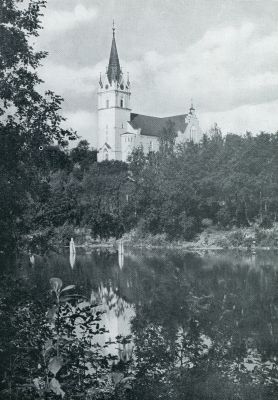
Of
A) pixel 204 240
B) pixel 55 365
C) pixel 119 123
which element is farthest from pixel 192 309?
pixel 119 123

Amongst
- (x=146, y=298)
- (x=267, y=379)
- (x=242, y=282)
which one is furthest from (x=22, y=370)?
(x=242, y=282)

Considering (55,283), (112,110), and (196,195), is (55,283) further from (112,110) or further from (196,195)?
(112,110)

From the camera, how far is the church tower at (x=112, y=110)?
8569 cm

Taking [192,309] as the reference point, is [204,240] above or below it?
above

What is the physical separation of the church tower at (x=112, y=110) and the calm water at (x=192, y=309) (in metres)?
56.2

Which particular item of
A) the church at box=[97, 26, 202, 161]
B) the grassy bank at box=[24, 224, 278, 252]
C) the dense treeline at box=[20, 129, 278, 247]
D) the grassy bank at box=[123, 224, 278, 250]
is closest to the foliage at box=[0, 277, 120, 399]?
the grassy bank at box=[24, 224, 278, 252]

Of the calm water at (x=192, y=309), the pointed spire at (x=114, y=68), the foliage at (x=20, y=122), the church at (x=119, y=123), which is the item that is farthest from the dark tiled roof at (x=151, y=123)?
the foliage at (x=20, y=122)

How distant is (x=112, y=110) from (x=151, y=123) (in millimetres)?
7146

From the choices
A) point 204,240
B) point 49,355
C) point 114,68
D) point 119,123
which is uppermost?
point 114,68

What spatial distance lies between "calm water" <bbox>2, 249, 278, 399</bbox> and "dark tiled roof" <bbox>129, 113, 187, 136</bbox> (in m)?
59.4

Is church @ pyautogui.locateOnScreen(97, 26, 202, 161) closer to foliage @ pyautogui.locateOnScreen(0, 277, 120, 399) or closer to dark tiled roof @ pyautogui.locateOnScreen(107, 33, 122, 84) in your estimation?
dark tiled roof @ pyautogui.locateOnScreen(107, 33, 122, 84)

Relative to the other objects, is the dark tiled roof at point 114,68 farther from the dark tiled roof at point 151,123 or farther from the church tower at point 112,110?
the dark tiled roof at point 151,123

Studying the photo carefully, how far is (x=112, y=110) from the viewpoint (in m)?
87.6

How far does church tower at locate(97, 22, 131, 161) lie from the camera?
281 feet
